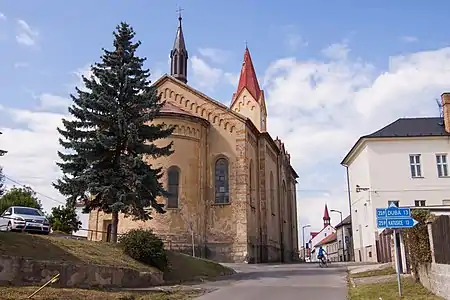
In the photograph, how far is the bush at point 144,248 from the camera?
2123 cm

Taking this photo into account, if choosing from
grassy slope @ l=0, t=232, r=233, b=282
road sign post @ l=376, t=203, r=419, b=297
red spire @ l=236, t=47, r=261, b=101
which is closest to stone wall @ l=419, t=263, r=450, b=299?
road sign post @ l=376, t=203, r=419, b=297

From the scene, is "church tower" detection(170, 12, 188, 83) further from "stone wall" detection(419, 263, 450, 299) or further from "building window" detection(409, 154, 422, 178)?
"stone wall" detection(419, 263, 450, 299)

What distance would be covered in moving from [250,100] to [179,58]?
9.13 meters

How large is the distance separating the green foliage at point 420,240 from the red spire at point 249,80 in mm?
37515

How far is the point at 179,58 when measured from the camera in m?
48.9

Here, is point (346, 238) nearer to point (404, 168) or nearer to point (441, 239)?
point (404, 168)

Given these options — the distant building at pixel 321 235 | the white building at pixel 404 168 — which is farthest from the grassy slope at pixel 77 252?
the distant building at pixel 321 235

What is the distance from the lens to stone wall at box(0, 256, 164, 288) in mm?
15617

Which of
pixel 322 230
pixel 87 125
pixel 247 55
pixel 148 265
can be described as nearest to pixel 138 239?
pixel 148 265

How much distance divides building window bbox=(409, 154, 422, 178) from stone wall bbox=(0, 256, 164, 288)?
88.7 feet

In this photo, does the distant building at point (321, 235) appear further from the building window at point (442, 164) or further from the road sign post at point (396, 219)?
the road sign post at point (396, 219)

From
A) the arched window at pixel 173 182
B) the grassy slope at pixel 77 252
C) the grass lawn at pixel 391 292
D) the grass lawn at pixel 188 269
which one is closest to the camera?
the grass lawn at pixel 391 292

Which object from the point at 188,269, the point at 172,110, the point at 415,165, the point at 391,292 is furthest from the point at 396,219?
the point at 415,165

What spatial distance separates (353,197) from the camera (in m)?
47.3
